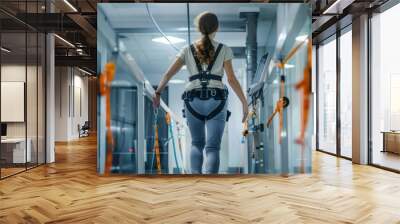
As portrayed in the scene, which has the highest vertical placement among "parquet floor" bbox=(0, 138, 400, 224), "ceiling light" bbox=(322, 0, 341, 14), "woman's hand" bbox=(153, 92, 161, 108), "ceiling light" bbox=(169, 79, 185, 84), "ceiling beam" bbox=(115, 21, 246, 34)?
"ceiling light" bbox=(322, 0, 341, 14)

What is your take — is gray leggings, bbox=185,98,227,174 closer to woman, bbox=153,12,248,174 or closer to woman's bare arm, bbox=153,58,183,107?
woman, bbox=153,12,248,174

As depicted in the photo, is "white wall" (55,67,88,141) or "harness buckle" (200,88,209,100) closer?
"harness buckle" (200,88,209,100)

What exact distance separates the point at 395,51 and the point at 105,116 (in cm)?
513

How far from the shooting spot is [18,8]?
20.5 ft

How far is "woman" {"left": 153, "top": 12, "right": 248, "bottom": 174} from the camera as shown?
5.80m

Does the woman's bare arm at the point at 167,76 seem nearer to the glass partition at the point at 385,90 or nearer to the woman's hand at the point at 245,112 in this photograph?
the woman's hand at the point at 245,112

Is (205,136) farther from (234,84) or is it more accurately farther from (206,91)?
(234,84)

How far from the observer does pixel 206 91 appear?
5.82 metres

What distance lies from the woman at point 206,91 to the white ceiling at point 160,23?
0.12m

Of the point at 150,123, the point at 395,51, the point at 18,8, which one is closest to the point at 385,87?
the point at 395,51

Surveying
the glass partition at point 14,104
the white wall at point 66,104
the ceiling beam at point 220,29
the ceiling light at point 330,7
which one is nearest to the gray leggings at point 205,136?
the ceiling beam at point 220,29

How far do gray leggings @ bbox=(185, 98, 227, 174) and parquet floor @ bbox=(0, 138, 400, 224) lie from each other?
0.24 m

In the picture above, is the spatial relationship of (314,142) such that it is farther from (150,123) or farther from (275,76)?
(150,123)

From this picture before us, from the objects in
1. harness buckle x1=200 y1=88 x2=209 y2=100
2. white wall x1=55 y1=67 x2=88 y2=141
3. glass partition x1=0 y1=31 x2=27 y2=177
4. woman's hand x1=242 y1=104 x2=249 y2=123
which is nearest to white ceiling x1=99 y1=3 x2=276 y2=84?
harness buckle x1=200 y1=88 x2=209 y2=100
